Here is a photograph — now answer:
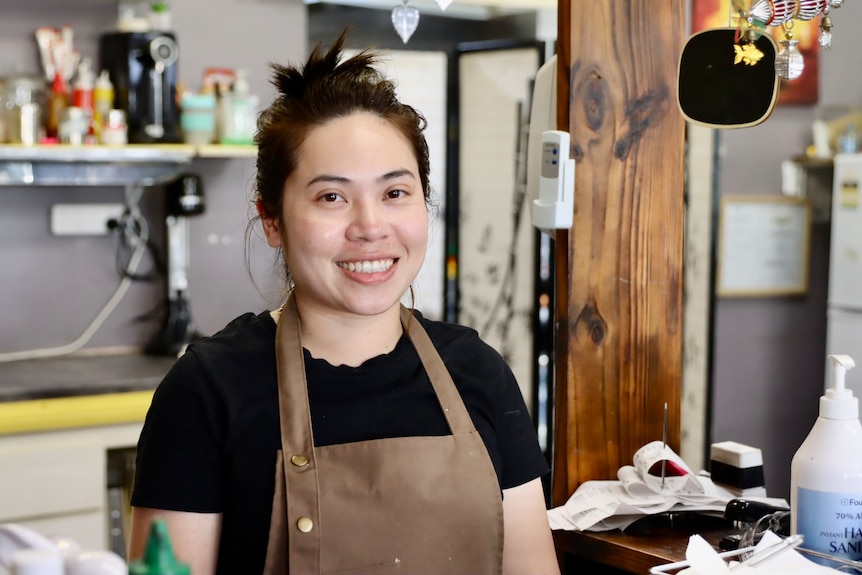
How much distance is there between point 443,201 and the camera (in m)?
4.54

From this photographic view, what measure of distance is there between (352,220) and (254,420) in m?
0.32

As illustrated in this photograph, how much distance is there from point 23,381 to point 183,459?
2.00 meters

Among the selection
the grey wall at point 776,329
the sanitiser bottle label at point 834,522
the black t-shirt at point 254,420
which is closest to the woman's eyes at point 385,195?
the black t-shirt at point 254,420

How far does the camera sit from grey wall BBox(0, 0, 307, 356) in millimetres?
3619

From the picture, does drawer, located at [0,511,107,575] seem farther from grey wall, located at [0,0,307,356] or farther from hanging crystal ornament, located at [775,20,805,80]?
hanging crystal ornament, located at [775,20,805,80]

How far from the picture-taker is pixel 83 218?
12.2 feet

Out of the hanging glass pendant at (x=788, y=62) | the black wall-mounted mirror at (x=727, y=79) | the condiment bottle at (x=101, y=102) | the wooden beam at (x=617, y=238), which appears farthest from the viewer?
the condiment bottle at (x=101, y=102)

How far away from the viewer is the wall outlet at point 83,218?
12.0 ft

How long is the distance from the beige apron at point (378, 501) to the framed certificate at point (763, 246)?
3.54 metres

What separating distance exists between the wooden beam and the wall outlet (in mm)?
2233

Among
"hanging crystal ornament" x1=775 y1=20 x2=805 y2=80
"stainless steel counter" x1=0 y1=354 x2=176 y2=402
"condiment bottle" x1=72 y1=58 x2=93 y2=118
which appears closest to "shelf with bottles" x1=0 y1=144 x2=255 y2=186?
"condiment bottle" x1=72 y1=58 x2=93 y2=118

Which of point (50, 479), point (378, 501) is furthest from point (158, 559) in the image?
point (50, 479)

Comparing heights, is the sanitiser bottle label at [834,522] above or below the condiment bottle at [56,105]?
below

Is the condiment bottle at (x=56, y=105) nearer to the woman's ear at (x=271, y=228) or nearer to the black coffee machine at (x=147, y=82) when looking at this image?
the black coffee machine at (x=147, y=82)
